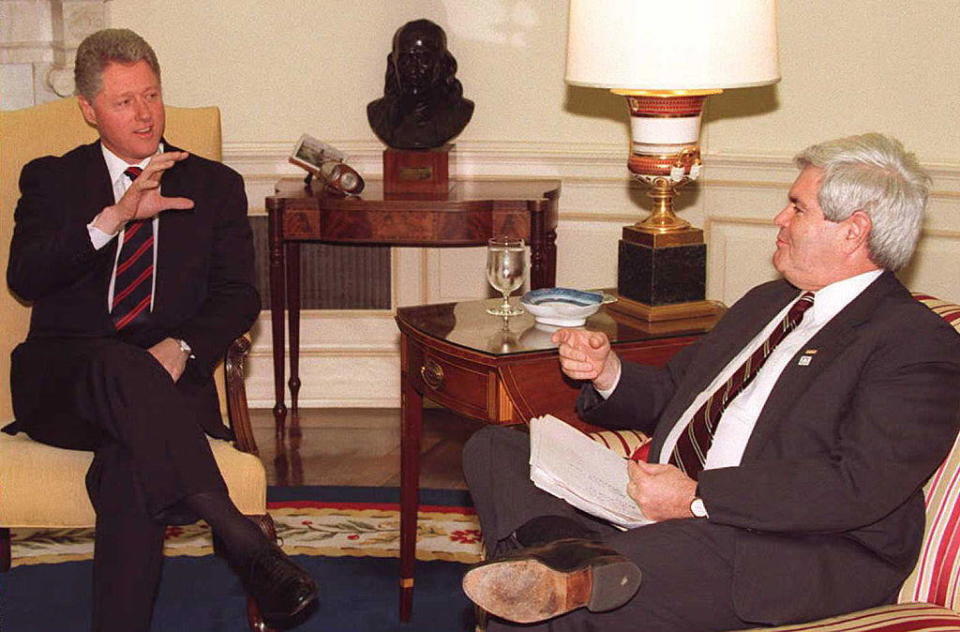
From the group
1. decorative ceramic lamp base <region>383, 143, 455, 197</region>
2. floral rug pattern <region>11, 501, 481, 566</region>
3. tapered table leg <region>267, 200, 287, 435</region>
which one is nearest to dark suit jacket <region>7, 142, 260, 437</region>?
floral rug pattern <region>11, 501, 481, 566</region>

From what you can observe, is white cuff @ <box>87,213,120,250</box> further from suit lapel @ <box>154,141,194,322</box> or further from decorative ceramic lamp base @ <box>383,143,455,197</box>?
decorative ceramic lamp base @ <box>383,143,455,197</box>

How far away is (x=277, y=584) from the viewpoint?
246 centimetres

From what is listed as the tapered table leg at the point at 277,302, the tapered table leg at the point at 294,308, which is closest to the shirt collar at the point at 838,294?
the tapered table leg at the point at 277,302

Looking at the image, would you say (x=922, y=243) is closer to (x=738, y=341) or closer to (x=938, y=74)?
(x=938, y=74)

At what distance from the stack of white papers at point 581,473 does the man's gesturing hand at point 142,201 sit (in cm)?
110

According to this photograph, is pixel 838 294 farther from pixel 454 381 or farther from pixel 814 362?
pixel 454 381

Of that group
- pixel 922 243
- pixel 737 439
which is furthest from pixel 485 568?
pixel 922 243

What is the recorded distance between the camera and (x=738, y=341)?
239cm

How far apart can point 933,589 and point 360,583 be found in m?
1.57

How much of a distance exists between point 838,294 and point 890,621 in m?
0.59

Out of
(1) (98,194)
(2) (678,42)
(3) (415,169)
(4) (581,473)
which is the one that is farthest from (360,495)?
(2) (678,42)

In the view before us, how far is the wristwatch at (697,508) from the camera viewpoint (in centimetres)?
207

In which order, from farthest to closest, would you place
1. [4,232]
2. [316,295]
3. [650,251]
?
[316,295] < [4,232] < [650,251]

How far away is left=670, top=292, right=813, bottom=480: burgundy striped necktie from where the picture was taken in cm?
228
